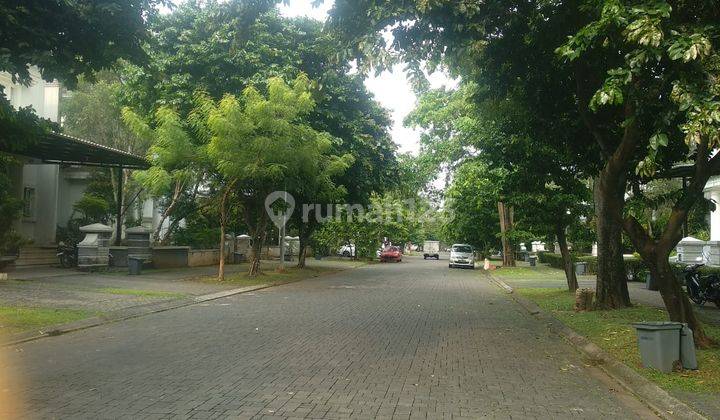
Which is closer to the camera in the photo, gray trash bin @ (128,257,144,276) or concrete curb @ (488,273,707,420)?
concrete curb @ (488,273,707,420)

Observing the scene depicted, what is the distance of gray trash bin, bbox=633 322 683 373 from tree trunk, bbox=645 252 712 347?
1.41 meters

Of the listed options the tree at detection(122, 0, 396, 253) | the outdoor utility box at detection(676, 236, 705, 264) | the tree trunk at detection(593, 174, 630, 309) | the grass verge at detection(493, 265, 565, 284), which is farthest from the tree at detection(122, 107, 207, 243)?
the outdoor utility box at detection(676, 236, 705, 264)

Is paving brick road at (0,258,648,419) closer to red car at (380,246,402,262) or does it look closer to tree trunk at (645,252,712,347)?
tree trunk at (645,252,712,347)

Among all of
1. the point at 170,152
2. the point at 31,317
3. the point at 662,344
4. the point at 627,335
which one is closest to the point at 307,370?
the point at 662,344

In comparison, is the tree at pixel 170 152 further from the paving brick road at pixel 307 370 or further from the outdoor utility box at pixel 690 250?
the outdoor utility box at pixel 690 250

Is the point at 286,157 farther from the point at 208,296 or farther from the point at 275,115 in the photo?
the point at 208,296

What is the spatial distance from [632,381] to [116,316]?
9.39m

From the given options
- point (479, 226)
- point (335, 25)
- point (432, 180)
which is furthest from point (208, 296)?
point (479, 226)

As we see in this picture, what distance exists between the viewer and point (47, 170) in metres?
27.8

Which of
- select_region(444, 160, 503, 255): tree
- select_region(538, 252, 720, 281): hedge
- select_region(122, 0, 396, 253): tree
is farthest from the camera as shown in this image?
select_region(444, 160, 503, 255): tree

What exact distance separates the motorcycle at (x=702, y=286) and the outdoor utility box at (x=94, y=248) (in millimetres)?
20015

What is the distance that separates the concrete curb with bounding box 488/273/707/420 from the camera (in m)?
5.75

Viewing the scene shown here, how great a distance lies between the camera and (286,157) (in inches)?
790

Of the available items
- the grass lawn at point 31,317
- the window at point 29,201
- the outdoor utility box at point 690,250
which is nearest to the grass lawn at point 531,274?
the outdoor utility box at point 690,250
